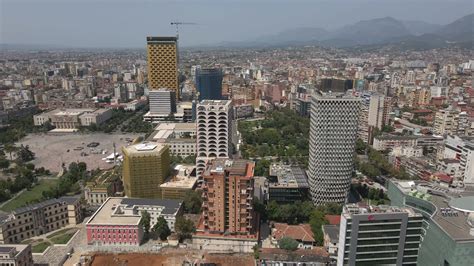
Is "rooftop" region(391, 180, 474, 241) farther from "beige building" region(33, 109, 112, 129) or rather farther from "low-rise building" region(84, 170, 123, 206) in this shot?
"beige building" region(33, 109, 112, 129)

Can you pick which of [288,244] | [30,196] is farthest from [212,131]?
[30,196]

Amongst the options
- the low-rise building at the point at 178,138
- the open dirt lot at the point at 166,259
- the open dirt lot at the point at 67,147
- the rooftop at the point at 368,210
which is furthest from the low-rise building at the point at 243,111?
the rooftop at the point at 368,210

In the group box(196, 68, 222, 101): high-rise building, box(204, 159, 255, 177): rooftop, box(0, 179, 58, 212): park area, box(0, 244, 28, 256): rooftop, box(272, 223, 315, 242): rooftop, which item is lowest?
box(0, 179, 58, 212): park area

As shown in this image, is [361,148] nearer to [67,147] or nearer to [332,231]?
[332,231]

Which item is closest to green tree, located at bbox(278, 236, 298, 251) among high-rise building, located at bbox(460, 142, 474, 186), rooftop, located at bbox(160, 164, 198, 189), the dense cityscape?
the dense cityscape

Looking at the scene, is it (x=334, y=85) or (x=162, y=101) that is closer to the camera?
(x=334, y=85)

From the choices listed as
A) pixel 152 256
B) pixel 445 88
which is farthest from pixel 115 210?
pixel 445 88

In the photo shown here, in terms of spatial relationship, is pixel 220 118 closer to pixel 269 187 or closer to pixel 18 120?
pixel 269 187

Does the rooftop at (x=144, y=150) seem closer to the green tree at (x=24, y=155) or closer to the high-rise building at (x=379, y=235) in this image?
the high-rise building at (x=379, y=235)
